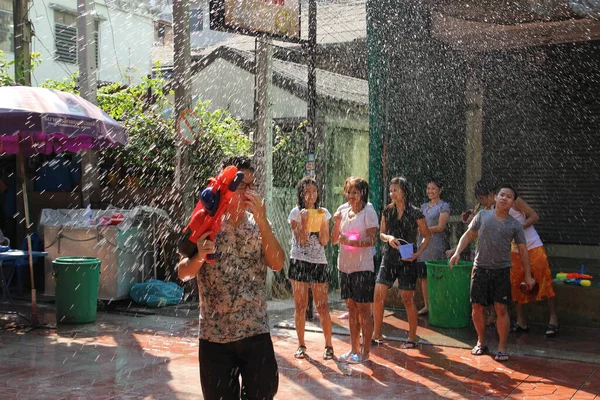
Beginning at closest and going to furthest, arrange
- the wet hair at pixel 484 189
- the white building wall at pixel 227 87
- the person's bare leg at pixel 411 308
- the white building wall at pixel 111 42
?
the person's bare leg at pixel 411 308 → the wet hair at pixel 484 189 → the white building wall at pixel 227 87 → the white building wall at pixel 111 42

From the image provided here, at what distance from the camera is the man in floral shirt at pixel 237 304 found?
371cm

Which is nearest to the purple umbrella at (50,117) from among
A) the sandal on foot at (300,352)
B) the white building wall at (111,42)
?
the sandal on foot at (300,352)

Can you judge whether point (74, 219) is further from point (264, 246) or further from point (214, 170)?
point (264, 246)

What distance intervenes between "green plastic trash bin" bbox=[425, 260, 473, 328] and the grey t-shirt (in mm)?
1381

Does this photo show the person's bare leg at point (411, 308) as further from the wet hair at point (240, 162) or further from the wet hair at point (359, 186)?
the wet hair at point (240, 162)

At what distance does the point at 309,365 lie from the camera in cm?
699

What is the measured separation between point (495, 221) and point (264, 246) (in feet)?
13.2

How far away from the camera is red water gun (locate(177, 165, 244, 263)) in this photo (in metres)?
3.50

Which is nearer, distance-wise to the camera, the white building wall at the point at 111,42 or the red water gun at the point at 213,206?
the red water gun at the point at 213,206

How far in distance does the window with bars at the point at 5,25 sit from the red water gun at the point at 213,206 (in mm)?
21102

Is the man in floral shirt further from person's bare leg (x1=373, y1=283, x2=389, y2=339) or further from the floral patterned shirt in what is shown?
person's bare leg (x1=373, y1=283, x2=389, y2=339)

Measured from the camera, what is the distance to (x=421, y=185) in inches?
449

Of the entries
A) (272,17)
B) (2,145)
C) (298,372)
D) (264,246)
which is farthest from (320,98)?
(264,246)

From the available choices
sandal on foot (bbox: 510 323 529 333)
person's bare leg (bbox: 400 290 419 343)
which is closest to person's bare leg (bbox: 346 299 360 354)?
person's bare leg (bbox: 400 290 419 343)
